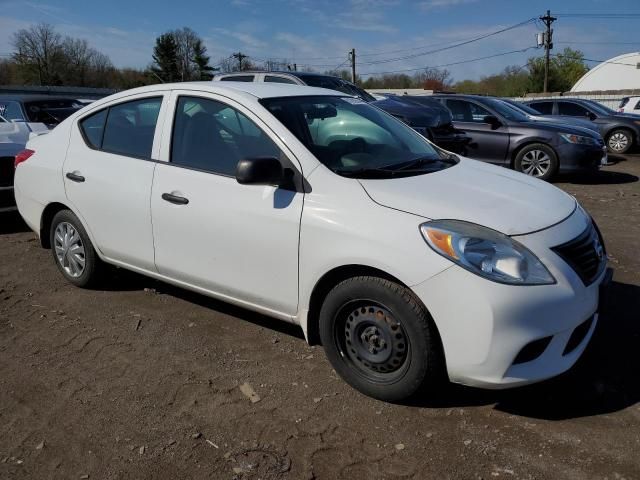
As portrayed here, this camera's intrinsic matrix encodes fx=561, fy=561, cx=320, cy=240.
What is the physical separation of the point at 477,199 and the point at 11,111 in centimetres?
962

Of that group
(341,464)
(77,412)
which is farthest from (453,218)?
(77,412)

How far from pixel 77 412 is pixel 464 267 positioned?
216cm

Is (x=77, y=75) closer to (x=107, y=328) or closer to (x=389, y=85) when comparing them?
(x=389, y=85)

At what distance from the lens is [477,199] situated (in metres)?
3.03

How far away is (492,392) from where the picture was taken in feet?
10.4

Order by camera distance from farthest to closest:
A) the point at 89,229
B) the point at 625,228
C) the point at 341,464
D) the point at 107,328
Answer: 1. the point at 625,228
2. the point at 89,229
3. the point at 107,328
4. the point at 341,464

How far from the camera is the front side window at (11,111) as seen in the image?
9789 mm

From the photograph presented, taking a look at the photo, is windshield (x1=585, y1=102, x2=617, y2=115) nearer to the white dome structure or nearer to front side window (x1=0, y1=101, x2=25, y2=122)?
front side window (x1=0, y1=101, x2=25, y2=122)

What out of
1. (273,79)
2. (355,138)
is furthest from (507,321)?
(273,79)

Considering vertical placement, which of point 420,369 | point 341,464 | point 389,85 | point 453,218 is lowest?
point 341,464

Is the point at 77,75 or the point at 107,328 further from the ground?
the point at 77,75

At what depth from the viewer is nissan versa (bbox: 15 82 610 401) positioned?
A: 105 inches

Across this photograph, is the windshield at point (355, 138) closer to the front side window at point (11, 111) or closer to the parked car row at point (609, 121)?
the front side window at point (11, 111)

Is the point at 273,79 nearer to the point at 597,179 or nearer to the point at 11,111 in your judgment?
the point at 11,111
